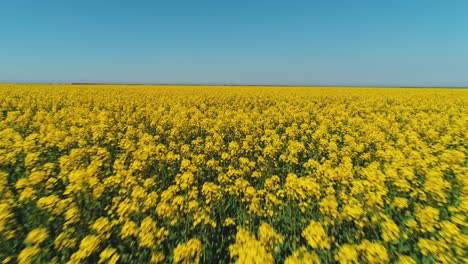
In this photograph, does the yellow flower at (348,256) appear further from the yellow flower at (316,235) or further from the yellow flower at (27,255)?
the yellow flower at (27,255)

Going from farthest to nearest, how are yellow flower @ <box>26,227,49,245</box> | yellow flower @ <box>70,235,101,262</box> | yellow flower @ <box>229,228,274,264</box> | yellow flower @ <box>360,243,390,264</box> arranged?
yellow flower @ <box>26,227,49,245</box> → yellow flower @ <box>70,235,101,262</box> → yellow flower @ <box>360,243,390,264</box> → yellow flower @ <box>229,228,274,264</box>

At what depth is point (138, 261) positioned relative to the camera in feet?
10.2

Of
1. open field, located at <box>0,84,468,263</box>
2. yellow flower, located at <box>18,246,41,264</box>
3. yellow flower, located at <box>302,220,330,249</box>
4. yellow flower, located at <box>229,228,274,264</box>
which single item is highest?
yellow flower, located at <box>229,228,274,264</box>

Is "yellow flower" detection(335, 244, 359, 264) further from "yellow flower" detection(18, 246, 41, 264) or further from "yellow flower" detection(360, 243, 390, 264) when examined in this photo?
"yellow flower" detection(18, 246, 41, 264)

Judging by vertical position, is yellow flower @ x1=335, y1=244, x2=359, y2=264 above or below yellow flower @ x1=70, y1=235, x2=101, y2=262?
above

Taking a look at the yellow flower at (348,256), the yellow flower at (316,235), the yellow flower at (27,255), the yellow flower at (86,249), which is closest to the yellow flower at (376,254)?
the yellow flower at (348,256)

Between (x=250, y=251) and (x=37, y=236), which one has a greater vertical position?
(x=250, y=251)

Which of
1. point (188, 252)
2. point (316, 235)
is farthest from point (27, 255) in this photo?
point (316, 235)

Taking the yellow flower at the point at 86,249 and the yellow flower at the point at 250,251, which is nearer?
the yellow flower at the point at 250,251

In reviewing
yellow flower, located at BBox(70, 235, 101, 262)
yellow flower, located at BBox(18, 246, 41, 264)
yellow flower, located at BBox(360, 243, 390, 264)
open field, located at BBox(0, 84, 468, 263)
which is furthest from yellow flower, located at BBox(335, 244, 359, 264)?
yellow flower, located at BBox(18, 246, 41, 264)

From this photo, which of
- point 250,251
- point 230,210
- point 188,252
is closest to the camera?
point 250,251

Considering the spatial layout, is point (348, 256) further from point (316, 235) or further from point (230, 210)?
point (230, 210)

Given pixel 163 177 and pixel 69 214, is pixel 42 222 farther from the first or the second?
pixel 163 177

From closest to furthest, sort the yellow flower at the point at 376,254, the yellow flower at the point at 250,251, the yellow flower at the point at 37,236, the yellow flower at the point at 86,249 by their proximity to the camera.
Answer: the yellow flower at the point at 250,251 < the yellow flower at the point at 376,254 < the yellow flower at the point at 86,249 < the yellow flower at the point at 37,236
